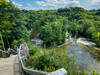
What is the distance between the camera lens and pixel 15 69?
16.4 feet

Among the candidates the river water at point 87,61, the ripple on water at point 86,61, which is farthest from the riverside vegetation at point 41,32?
the river water at point 87,61

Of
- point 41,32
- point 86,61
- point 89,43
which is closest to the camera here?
point 86,61

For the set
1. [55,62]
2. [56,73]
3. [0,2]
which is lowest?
[55,62]

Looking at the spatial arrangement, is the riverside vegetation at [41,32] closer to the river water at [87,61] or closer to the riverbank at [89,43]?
the riverbank at [89,43]

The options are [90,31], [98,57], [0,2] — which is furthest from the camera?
[90,31]

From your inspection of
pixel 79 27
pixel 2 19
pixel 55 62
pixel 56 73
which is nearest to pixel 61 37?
pixel 79 27

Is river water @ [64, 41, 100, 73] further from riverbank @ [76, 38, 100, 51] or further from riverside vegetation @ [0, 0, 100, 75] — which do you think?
riverbank @ [76, 38, 100, 51]

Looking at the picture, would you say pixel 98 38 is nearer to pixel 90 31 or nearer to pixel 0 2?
pixel 90 31

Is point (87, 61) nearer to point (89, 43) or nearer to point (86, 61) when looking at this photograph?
point (86, 61)

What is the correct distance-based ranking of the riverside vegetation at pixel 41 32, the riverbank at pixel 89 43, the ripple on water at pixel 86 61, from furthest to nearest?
the riverbank at pixel 89 43 → the ripple on water at pixel 86 61 → the riverside vegetation at pixel 41 32

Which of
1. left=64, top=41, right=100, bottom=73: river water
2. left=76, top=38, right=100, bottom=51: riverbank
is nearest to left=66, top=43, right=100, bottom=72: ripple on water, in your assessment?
left=64, top=41, right=100, bottom=73: river water

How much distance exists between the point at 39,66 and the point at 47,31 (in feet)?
51.4

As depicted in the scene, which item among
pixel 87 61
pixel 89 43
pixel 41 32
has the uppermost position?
pixel 41 32

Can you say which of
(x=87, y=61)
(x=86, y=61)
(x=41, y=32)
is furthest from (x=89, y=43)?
(x=41, y=32)
